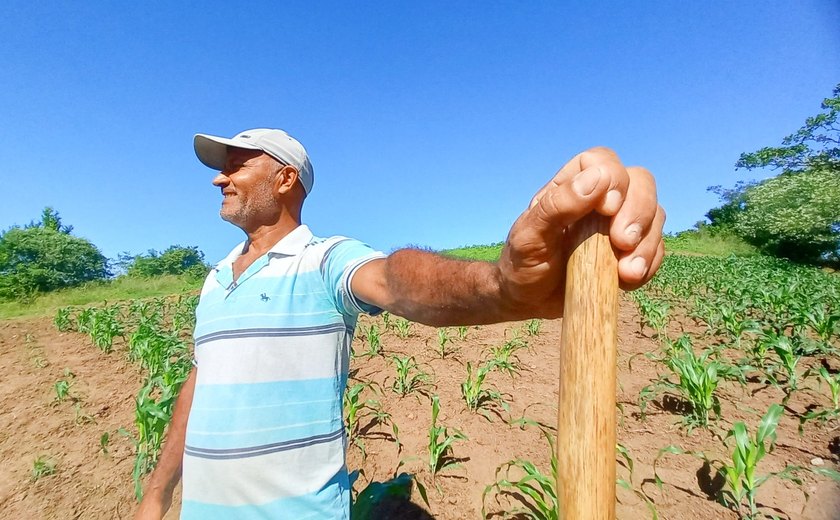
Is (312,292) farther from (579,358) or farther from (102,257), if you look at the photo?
(102,257)

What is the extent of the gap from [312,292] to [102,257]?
43973 millimetres

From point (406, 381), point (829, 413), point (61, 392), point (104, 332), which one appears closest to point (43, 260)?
point (104, 332)

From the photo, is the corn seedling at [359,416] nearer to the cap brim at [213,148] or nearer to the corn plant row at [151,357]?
the corn plant row at [151,357]

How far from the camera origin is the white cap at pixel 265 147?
6.25 ft

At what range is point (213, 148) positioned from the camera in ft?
6.79

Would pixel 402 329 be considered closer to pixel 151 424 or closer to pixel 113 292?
pixel 151 424

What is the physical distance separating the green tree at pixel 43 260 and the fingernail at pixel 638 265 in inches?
1318

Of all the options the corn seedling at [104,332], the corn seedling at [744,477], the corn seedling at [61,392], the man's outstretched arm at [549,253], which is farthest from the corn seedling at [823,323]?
the corn seedling at [104,332]

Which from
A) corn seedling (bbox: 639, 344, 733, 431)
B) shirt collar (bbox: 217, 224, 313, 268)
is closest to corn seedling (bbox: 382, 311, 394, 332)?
corn seedling (bbox: 639, 344, 733, 431)

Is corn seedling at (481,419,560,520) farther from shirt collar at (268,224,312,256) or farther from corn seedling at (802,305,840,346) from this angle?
corn seedling at (802,305,840,346)

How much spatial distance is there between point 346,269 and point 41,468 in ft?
13.2

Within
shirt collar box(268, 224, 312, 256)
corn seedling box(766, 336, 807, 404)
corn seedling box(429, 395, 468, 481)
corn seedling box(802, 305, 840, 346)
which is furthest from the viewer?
corn seedling box(802, 305, 840, 346)

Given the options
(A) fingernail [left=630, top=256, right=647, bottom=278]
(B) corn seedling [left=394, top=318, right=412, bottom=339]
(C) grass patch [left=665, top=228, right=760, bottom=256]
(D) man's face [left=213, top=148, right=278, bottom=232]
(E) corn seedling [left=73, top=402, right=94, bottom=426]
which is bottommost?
(E) corn seedling [left=73, top=402, right=94, bottom=426]

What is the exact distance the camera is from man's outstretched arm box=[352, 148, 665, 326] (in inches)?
26.7
